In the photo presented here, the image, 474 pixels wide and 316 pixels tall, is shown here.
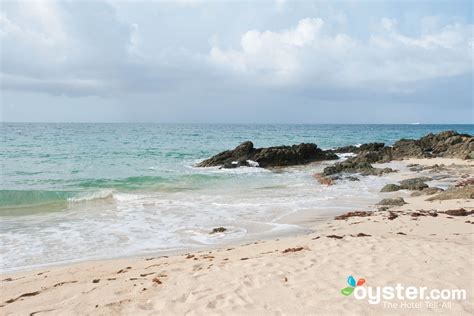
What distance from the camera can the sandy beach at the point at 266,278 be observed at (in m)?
4.42

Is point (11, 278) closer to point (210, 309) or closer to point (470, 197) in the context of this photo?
point (210, 309)

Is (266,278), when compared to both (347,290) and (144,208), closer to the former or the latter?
(347,290)

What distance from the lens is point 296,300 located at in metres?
4.50

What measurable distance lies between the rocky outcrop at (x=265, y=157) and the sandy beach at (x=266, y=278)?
62.6ft

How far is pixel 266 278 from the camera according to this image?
207 inches

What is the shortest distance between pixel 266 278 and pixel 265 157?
2244 centimetres

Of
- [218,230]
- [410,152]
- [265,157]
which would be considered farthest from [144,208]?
[410,152]

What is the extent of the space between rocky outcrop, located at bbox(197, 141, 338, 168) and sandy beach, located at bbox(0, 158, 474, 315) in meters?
19.1

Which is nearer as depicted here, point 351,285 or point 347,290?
point 347,290

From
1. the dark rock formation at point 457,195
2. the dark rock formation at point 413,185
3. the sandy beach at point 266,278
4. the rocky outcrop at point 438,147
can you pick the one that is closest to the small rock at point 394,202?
the dark rock formation at point 457,195

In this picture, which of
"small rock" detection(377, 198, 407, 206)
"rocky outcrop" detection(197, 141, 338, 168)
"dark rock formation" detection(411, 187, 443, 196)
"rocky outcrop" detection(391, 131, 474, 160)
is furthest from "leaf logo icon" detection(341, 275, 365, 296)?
"rocky outcrop" detection(391, 131, 474, 160)

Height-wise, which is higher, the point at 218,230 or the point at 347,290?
the point at 347,290

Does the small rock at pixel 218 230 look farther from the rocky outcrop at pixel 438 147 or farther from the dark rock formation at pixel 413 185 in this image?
the rocky outcrop at pixel 438 147

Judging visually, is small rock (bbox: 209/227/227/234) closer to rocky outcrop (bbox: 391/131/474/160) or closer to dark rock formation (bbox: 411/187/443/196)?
dark rock formation (bbox: 411/187/443/196)
